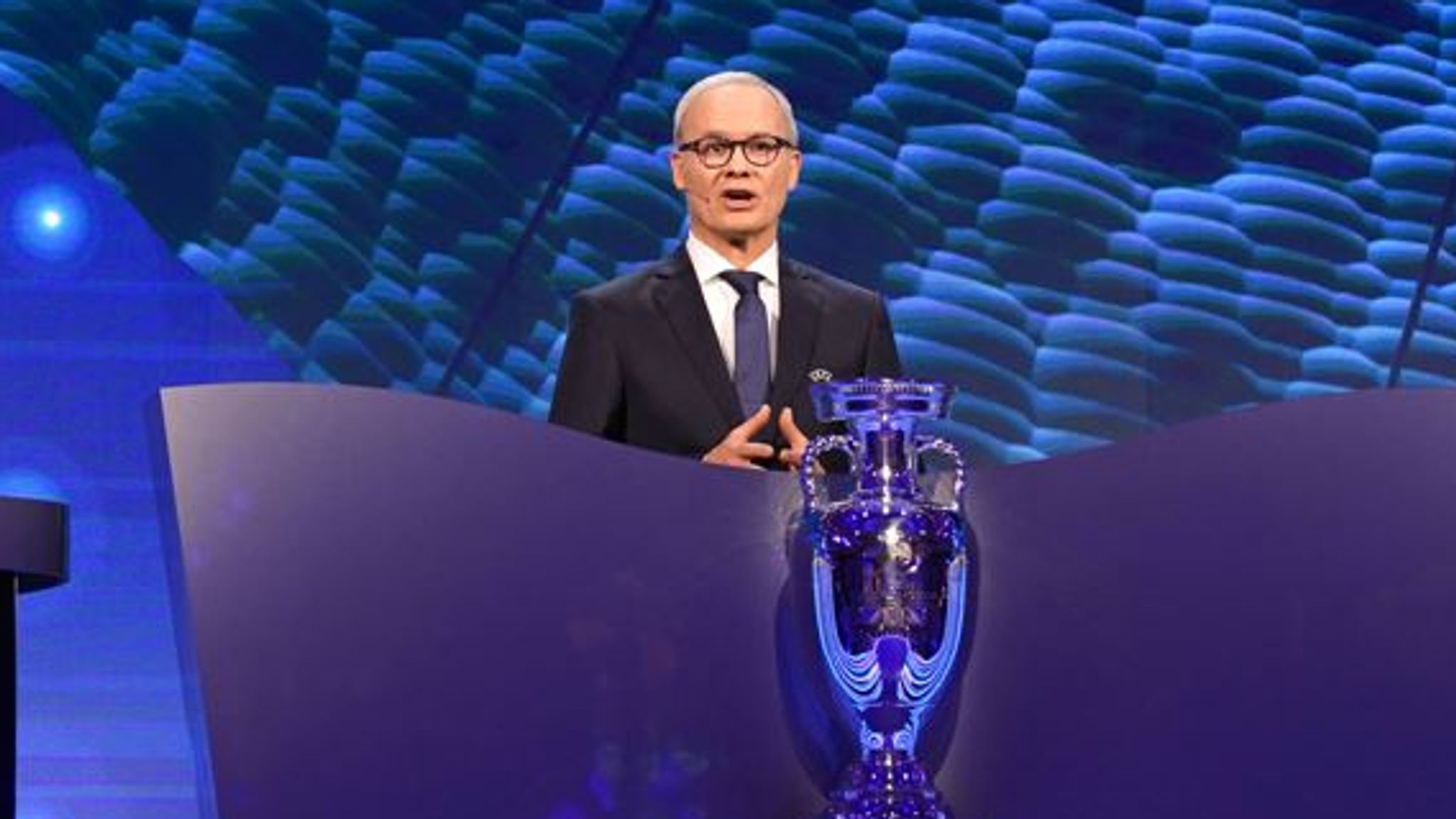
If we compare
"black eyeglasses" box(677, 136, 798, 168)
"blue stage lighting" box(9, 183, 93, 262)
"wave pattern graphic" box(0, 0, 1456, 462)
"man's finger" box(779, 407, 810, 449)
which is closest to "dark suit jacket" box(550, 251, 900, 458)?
"black eyeglasses" box(677, 136, 798, 168)

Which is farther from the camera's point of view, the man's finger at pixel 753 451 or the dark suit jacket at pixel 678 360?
the dark suit jacket at pixel 678 360

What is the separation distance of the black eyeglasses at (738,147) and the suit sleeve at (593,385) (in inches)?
7.4

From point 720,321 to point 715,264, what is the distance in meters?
0.06

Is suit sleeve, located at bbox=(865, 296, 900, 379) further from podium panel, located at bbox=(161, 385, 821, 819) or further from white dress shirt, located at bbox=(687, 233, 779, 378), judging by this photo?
podium panel, located at bbox=(161, 385, 821, 819)

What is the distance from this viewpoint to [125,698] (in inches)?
161

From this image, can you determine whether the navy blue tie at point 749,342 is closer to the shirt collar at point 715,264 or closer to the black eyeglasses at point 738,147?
the shirt collar at point 715,264

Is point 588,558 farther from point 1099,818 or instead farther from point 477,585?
point 1099,818

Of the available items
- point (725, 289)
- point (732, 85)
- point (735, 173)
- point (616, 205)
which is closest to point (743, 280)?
point (725, 289)

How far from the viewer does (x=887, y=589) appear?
5.44 feet

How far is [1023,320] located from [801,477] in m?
2.69

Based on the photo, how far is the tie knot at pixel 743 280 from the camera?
8.20 ft

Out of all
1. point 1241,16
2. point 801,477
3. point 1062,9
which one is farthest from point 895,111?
point 801,477

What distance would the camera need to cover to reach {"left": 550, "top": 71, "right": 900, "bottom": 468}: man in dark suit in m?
2.38

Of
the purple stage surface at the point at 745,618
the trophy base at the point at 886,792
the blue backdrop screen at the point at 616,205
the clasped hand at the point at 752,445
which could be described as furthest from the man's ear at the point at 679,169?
the blue backdrop screen at the point at 616,205
